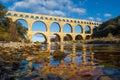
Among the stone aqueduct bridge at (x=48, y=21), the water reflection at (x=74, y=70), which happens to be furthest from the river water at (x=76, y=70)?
the stone aqueduct bridge at (x=48, y=21)

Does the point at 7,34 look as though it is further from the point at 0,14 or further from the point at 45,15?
the point at 45,15

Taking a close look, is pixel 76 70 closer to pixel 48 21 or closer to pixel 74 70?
pixel 74 70

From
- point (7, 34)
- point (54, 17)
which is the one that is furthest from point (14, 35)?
point (54, 17)

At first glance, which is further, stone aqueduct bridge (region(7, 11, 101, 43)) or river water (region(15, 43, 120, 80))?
stone aqueduct bridge (region(7, 11, 101, 43))

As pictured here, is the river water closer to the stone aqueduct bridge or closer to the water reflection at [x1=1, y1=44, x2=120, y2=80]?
the water reflection at [x1=1, y1=44, x2=120, y2=80]

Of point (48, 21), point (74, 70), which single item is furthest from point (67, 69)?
point (48, 21)

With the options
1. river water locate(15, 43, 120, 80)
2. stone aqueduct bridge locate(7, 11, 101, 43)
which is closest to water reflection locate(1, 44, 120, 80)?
river water locate(15, 43, 120, 80)

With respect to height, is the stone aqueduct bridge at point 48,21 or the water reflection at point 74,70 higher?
the stone aqueduct bridge at point 48,21

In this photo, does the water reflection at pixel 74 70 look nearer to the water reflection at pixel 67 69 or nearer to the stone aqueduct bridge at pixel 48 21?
the water reflection at pixel 67 69

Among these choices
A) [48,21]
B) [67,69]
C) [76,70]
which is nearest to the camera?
[76,70]

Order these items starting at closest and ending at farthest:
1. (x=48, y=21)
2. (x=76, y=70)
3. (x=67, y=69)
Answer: (x=76, y=70)
(x=67, y=69)
(x=48, y=21)

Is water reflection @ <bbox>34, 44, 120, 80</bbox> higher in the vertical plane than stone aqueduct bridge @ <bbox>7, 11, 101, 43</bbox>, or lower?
lower

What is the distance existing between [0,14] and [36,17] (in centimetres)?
3386

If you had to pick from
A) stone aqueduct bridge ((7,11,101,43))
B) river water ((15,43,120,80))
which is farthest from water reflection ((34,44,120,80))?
stone aqueduct bridge ((7,11,101,43))
